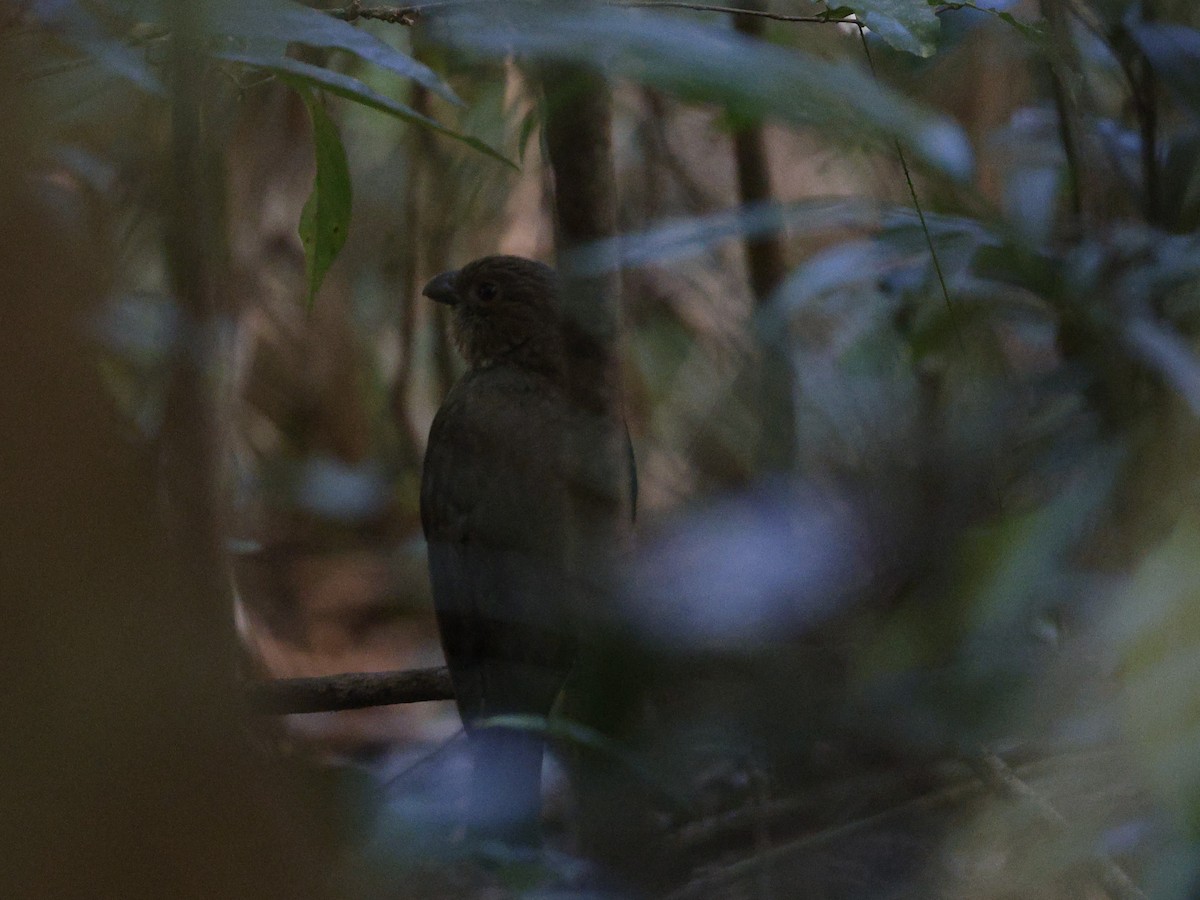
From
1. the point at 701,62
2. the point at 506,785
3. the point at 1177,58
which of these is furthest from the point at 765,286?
the point at 701,62

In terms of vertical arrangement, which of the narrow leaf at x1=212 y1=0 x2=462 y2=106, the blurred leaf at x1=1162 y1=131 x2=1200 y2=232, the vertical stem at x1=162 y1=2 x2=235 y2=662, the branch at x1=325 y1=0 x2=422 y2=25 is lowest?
the vertical stem at x1=162 y1=2 x2=235 y2=662

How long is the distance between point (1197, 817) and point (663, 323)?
3.12 m

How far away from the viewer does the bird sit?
2289mm

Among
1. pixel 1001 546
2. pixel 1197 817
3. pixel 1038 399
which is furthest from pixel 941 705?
pixel 1038 399

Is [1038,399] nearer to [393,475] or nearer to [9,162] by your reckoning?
[9,162]

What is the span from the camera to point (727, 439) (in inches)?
146

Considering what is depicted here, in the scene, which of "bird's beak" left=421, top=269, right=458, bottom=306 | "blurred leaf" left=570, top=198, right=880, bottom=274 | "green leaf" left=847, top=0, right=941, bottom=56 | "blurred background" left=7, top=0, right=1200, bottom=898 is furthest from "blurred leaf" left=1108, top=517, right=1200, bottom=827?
"bird's beak" left=421, top=269, right=458, bottom=306

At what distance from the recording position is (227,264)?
3.90 m

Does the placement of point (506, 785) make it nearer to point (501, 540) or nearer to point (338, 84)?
point (501, 540)

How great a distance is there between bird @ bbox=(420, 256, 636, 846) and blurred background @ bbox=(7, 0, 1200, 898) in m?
0.18

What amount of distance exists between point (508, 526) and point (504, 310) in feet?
2.49

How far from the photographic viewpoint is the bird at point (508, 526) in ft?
7.51

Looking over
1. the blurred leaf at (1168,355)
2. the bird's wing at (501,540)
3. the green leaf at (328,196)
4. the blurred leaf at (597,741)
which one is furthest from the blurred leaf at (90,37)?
the blurred leaf at (1168,355)

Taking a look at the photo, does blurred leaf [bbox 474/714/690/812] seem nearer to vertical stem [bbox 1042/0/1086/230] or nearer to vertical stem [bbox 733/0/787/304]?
vertical stem [bbox 1042/0/1086/230]
